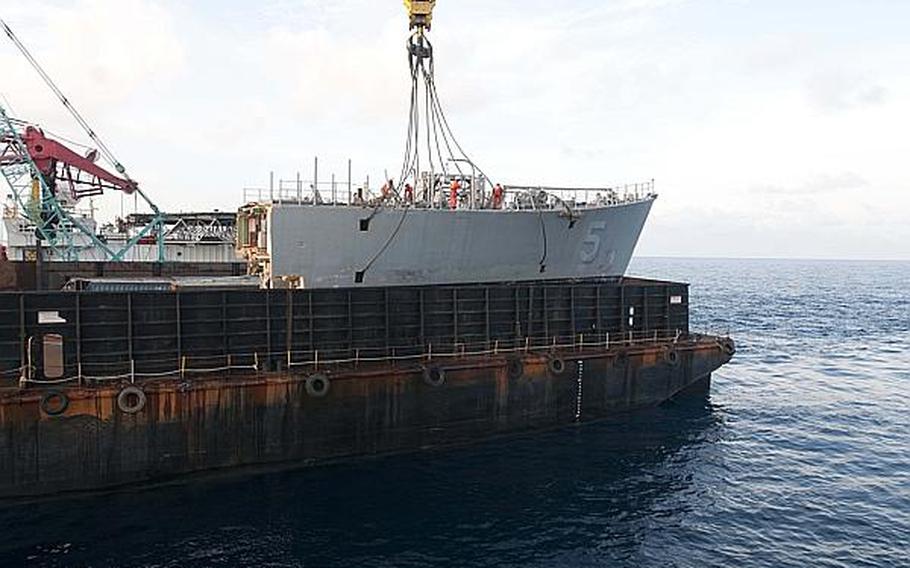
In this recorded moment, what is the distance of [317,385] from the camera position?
23.7 m

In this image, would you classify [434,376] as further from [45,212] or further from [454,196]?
[45,212]

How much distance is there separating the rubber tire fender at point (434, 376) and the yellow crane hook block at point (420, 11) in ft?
53.9

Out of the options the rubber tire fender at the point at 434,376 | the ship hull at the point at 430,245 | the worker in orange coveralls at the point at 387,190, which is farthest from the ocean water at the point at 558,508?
the worker in orange coveralls at the point at 387,190

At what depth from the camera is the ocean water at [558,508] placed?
715 inches

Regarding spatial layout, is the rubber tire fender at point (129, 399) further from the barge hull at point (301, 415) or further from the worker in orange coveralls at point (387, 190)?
the worker in orange coveralls at point (387, 190)

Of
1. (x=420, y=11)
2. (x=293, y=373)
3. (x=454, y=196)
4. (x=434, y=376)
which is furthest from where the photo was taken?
(x=454, y=196)

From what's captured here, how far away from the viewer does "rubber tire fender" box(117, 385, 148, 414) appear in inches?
831

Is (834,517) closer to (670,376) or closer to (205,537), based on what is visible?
(670,376)

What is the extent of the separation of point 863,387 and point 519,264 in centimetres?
2412

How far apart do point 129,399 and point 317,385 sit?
6.22m

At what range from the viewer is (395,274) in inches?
1153

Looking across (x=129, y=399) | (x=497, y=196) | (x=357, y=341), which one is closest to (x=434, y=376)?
(x=357, y=341)

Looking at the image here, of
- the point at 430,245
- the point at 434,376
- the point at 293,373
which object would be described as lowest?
the point at 434,376

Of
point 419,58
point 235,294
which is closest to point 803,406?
point 419,58
